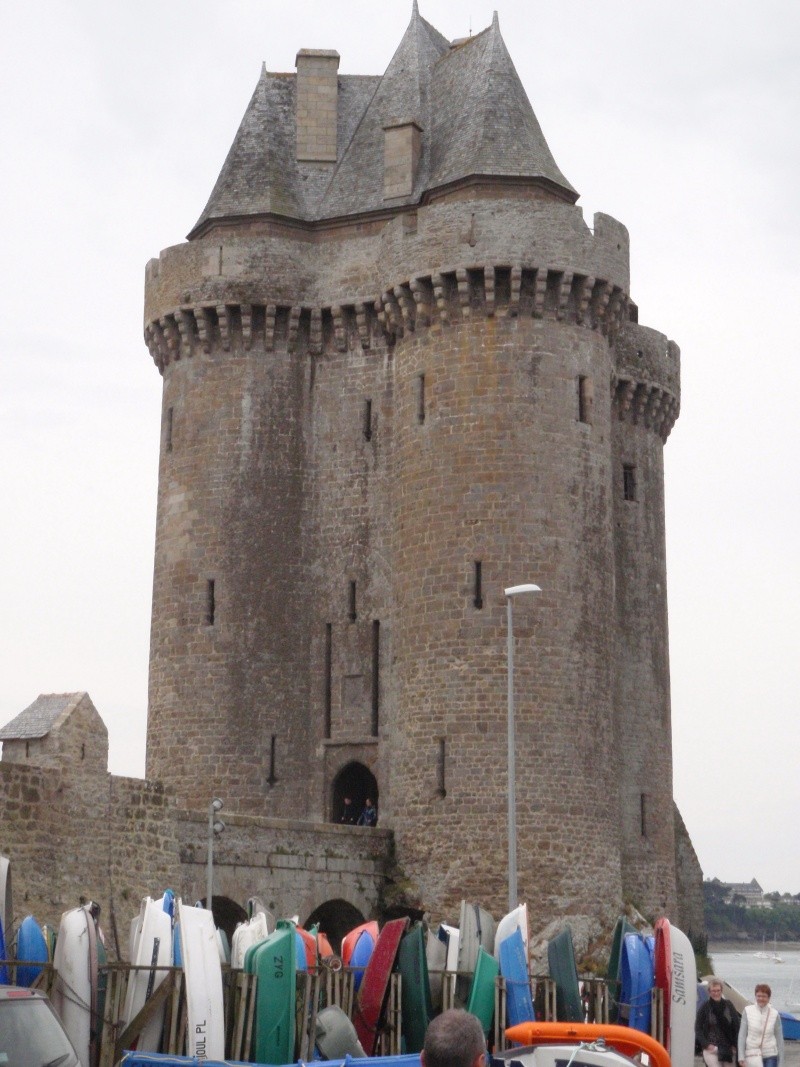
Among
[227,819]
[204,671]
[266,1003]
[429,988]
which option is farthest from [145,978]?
[204,671]

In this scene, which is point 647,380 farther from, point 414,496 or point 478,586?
point 478,586

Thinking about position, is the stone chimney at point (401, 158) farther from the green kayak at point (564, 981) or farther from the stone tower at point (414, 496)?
the green kayak at point (564, 981)

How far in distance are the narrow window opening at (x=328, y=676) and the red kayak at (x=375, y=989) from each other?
17355mm

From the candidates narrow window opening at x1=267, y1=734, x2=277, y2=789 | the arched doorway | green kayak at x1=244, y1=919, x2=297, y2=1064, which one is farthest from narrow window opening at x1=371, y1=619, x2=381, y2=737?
green kayak at x1=244, y1=919, x2=297, y2=1064

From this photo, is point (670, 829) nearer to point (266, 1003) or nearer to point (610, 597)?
point (610, 597)

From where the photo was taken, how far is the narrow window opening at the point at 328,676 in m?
39.3

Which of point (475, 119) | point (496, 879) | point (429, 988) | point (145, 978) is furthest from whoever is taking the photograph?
point (475, 119)

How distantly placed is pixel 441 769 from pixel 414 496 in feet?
18.8

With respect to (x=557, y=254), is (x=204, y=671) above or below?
below

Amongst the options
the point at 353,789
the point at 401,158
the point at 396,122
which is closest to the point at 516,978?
the point at 353,789

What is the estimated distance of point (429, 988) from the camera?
72.0 feet

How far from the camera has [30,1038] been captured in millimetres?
13469

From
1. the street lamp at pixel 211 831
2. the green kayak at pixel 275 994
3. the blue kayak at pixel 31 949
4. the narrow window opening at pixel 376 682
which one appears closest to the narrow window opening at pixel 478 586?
the narrow window opening at pixel 376 682

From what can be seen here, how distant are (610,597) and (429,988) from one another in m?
17.6
